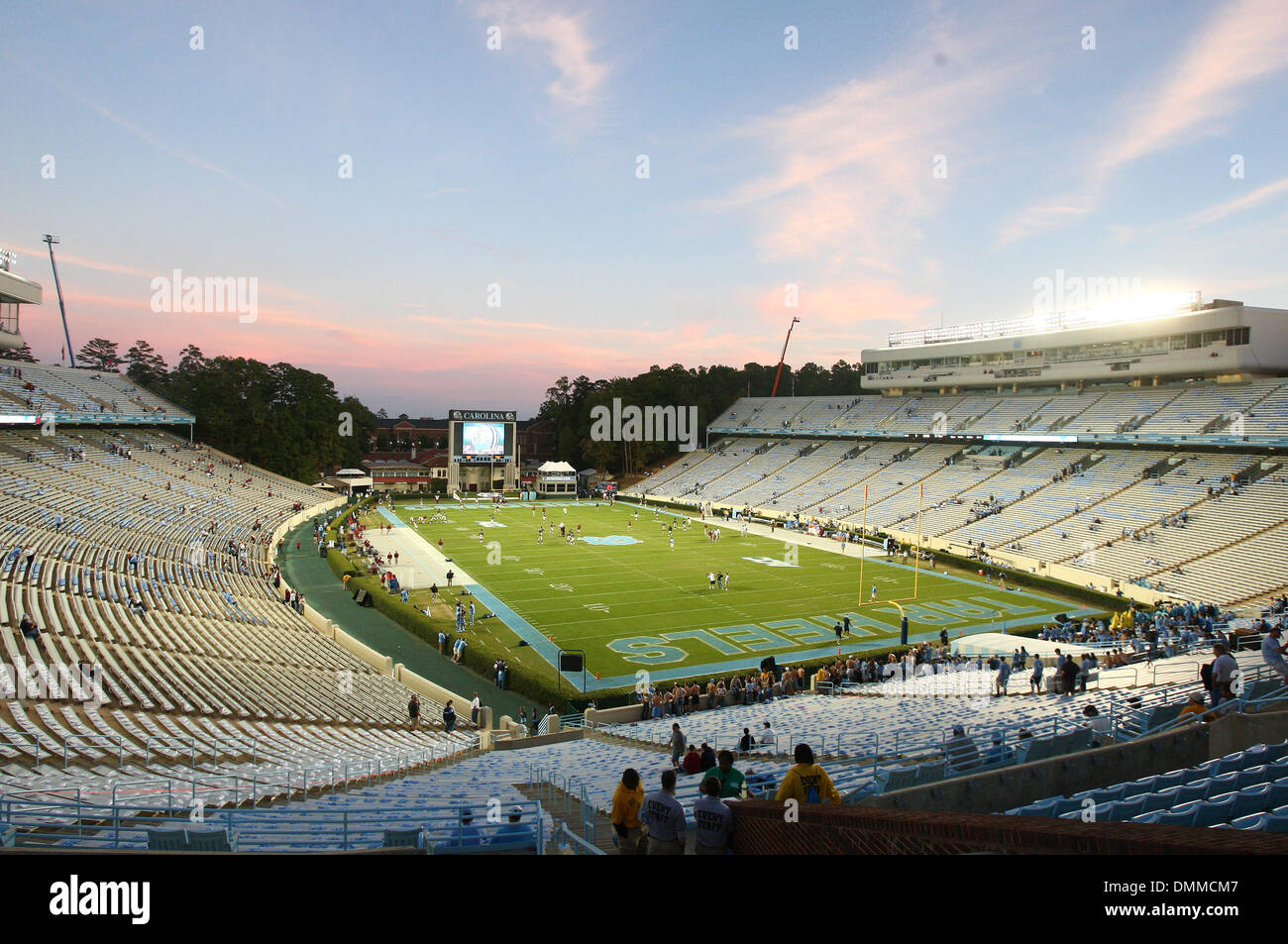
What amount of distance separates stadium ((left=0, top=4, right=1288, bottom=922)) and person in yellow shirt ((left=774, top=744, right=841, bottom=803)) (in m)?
0.03

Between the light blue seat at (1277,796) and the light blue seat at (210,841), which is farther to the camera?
the light blue seat at (1277,796)

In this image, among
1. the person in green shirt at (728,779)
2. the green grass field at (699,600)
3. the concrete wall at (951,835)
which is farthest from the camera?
the green grass field at (699,600)

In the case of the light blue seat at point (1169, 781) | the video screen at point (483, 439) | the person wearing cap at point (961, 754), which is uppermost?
the video screen at point (483, 439)

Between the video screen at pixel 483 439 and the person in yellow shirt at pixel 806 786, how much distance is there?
6967 cm

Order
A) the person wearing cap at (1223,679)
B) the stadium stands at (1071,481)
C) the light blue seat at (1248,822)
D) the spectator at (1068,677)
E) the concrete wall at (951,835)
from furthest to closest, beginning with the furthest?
the stadium stands at (1071,481) < the spectator at (1068,677) < the person wearing cap at (1223,679) < the light blue seat at (1248,822) < the concrete wall at (951,835)

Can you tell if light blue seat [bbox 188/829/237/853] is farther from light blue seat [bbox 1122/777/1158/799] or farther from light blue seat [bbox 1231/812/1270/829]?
light blue seat [bbox 1122/777/1158/799]

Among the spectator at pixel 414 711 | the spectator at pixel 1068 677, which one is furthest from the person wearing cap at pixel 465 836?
the spectator at pixel 1068 677

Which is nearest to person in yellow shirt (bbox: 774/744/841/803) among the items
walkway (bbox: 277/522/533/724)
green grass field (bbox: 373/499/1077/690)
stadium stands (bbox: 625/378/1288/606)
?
walkway (bbox: 277/522/533/724)

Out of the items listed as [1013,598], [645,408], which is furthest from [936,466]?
[645,408]

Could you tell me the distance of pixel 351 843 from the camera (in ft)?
22.3

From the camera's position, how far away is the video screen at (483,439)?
7319cm

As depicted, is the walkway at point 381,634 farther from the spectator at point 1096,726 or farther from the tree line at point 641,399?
the tree line at point 641,399

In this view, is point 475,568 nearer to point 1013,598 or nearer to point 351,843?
point 1013,598

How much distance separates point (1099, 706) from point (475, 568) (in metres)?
30.5
